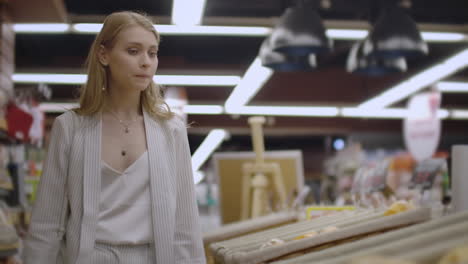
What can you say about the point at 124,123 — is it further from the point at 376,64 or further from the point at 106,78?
the point at 376,64

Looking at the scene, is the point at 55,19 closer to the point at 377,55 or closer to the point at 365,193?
the point at 377,55

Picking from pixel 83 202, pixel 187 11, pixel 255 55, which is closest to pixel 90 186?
pixel 83 202

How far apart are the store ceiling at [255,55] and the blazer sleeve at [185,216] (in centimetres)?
426

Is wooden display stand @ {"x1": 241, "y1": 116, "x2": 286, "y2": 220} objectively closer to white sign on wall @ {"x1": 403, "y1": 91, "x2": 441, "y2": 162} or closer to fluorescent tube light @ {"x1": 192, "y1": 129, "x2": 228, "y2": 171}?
white sign on wall @ {"x1": 403, "y1": 91, "x2": 441, "y2": 162}

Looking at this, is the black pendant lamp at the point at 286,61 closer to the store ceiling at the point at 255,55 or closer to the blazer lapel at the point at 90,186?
the store ceiling at the point at 255,55

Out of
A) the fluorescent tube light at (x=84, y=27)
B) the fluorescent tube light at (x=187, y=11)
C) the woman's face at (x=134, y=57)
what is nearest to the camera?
the woman's face at (x=134, y=57)

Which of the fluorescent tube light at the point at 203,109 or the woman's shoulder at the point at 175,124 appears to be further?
the fluorescent tube light at the point at 203,109

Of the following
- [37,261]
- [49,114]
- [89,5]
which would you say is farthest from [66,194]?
[49,114]

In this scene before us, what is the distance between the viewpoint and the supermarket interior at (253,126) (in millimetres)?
1769

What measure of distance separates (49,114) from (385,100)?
7.44 m

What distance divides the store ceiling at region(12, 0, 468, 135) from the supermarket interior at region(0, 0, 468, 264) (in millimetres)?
30

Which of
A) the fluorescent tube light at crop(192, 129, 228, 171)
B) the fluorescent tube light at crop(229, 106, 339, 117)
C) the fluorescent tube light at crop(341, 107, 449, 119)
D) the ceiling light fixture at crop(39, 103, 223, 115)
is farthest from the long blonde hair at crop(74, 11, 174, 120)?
the fluorescent tube light at crop(192, 129, 228, 171)

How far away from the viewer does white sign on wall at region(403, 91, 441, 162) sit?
9.52 metres

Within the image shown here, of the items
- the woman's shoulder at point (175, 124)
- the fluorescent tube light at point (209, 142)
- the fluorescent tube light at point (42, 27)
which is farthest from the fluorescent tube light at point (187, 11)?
the fluorescent tube light at point (209, 142)
